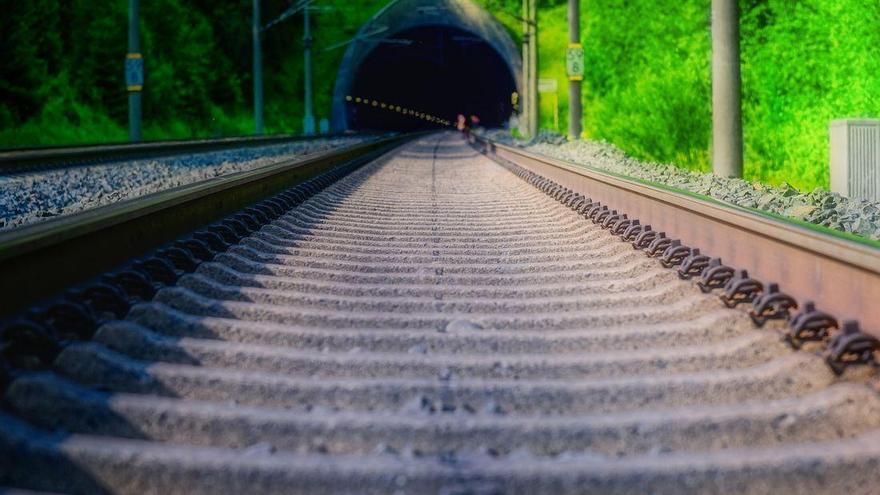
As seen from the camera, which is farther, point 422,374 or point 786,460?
point 422,374

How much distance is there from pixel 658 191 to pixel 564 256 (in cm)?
97

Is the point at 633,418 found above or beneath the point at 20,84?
beneath

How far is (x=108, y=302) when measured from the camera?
393 cm

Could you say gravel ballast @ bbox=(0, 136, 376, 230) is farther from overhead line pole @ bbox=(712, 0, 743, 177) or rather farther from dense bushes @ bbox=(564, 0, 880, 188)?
dense bushes @ bbox=(564, 0, 880, 188)

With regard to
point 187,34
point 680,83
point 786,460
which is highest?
point 187,34

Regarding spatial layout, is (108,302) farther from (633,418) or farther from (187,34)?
(187,34)

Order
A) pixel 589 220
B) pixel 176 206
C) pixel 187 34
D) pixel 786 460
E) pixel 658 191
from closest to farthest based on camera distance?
pixel 786 460
pixel 176 206
pixel 658 191
pixel 589 220
pixel 187 34

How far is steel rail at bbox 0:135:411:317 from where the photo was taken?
3.55 metres

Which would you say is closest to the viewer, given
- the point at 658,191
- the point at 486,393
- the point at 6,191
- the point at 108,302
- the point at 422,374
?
the point at 486,393

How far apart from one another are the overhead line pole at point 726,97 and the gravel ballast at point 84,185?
640 centimetres

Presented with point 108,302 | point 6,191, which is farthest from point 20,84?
point 108,302

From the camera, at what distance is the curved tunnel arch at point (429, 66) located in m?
60.1

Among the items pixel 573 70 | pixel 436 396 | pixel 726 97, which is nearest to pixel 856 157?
pixel 726 97

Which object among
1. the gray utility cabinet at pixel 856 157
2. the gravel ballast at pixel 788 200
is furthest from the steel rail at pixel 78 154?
the gray utility cabinet at pixel 856 157
